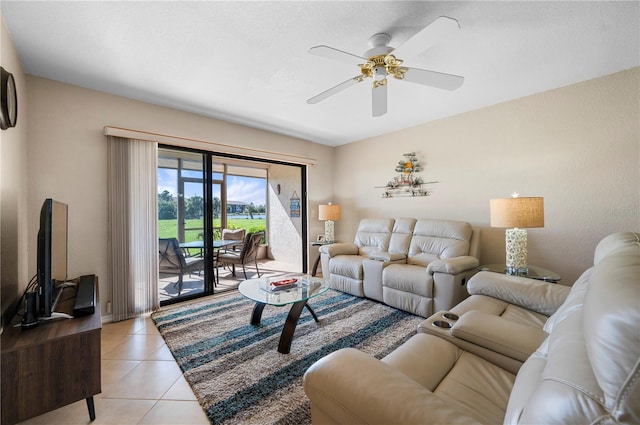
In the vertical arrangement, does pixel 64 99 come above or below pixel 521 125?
above

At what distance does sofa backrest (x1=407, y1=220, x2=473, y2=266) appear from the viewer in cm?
307

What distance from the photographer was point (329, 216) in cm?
451

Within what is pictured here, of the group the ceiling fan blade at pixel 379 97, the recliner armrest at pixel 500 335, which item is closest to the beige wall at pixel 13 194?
the ceiling fan blade at pixel 379 97

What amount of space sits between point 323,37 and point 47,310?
2472mm

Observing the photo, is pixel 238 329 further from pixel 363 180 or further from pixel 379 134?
pixel 379 134

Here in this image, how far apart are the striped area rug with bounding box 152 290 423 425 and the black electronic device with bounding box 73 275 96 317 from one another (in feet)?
2.40

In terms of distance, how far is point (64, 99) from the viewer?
8.09 ft

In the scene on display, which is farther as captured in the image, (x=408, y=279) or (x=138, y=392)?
(x=408, y=279)

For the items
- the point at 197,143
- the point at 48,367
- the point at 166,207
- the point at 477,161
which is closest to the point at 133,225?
the point at 166,207

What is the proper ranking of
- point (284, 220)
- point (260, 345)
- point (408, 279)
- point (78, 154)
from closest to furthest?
point (260, 345) < point (78, 154) < point (408, 279) < point (284, 220)

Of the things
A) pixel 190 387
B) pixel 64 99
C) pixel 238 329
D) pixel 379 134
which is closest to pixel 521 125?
pixel 379 134

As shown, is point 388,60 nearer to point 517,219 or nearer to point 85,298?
point 517,219

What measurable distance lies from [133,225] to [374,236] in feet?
10.3

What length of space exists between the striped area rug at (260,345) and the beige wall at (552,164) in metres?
1.72
